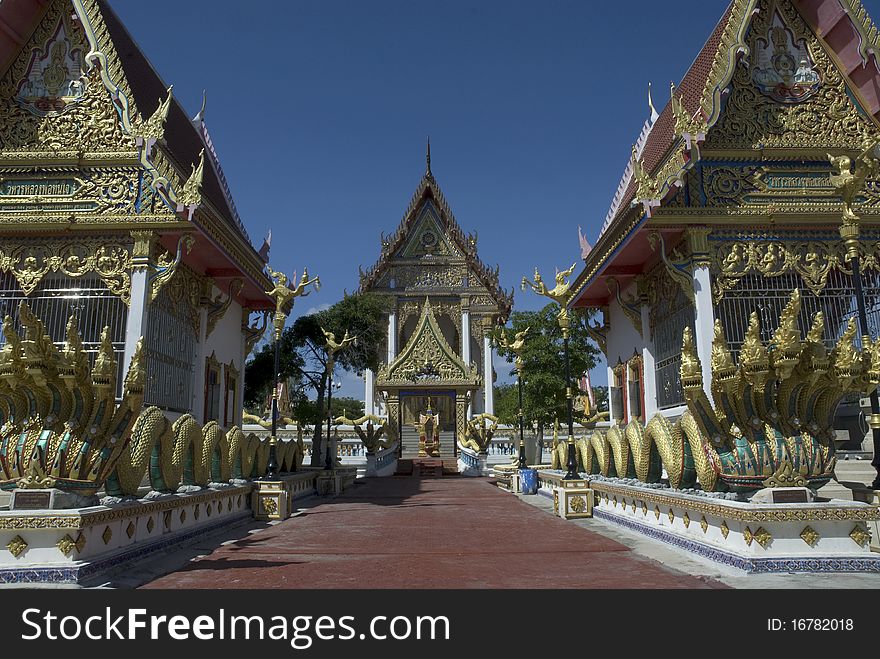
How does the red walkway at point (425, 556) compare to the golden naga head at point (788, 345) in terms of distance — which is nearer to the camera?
the red walkway at point (425, 556)

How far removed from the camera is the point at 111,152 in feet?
35.3

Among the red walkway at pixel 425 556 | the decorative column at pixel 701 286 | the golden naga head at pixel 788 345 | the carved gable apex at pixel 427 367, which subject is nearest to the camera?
the red walkway at pixel 425 556

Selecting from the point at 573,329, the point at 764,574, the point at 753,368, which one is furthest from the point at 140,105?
the point at 573,329

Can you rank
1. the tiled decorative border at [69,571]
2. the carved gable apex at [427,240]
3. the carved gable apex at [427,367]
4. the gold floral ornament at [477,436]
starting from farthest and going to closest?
the carved gable apex at [427,240] < the carved gable apex at [427,367] < the gold floral ornament at [477,436] < the tiled decorative border at [69,571]

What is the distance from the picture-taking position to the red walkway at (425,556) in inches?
208

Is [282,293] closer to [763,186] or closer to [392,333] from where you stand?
[763,186]

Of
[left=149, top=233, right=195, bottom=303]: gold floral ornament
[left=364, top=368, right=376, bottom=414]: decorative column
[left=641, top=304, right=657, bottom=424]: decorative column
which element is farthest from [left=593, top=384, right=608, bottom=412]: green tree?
[left=149, top=233, right=195, bottom=303]: gold floral ornament

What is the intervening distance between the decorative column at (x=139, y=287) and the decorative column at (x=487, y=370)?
21629mm

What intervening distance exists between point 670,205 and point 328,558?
7.50m

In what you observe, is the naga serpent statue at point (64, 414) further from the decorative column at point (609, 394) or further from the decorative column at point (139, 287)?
the decorative column at point (609, 394)

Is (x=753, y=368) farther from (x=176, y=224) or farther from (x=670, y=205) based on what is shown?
(x=176, y=224)

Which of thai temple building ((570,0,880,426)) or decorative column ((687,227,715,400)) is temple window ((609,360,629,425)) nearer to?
thai temple building ((570,0,880,426))

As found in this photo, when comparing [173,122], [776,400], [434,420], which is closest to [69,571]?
[776,400]

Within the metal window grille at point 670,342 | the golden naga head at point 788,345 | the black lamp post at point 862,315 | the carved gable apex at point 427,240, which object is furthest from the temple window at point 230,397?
the carved gable apex at point 427,240
